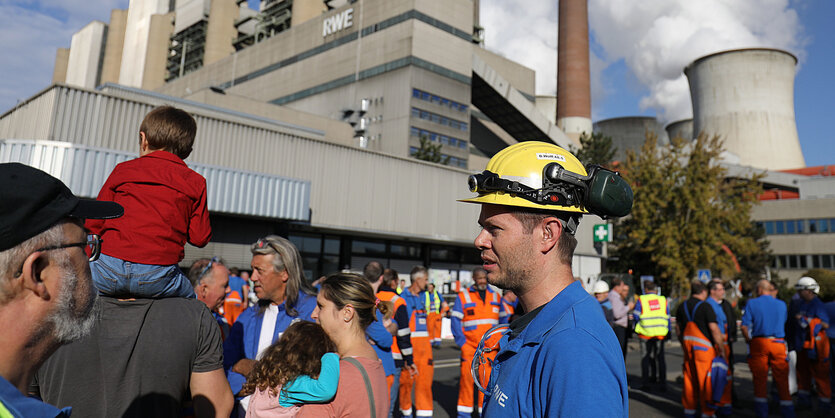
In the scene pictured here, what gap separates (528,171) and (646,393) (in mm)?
8790

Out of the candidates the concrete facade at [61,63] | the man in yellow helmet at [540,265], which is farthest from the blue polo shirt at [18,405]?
the concrete facade at [61,63]

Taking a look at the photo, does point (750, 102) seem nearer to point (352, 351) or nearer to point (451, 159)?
point (451, 159)

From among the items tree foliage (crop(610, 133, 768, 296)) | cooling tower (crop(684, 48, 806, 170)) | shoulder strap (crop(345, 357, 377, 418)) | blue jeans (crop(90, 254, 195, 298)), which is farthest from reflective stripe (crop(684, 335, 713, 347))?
cooling tower (crop(684, 48, 806, 170))

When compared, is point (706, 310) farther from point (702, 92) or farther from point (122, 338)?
point (702, 92)

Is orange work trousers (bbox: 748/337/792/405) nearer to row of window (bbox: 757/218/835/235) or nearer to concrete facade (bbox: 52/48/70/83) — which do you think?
row of window (bbox: 757/218/835/235)

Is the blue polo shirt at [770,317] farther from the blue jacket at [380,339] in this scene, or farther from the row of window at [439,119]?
the row of window at [439,119]

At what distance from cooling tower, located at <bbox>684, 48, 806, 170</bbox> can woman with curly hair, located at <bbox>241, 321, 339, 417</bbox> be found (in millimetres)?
54610

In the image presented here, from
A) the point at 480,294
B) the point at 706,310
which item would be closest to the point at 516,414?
the point at 480,294

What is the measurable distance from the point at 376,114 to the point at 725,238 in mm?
29816

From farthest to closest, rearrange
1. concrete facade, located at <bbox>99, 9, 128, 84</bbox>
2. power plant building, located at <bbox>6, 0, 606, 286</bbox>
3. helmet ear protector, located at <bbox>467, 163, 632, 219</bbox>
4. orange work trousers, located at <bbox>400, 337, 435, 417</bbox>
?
concrete facade, located at <bbox>99, 9, 128, 84</bbox>, power plant building, located at <bbox>6, 0, 606, 286</bbox>, orange work trousers, located at <bbox>400, 337, 435, 417</bbox>, helmet ear protector, located at <bbox>467, 163, 632, 219</bbox>

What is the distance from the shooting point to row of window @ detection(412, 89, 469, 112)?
44500 millimetres

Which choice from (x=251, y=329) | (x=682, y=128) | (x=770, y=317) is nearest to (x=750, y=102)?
(x=682, y=128)

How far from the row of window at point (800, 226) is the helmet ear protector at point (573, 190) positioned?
60.9 m

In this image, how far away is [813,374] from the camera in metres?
7.93
